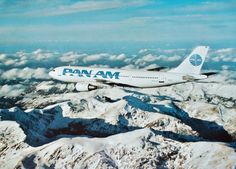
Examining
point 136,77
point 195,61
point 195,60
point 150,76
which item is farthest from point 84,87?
point 195,60

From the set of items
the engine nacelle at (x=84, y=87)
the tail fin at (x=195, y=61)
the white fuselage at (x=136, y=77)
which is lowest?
the engine nacelle at (x=84, y=87)

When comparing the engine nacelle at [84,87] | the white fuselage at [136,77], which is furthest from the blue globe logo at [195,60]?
the engine nacelle at [84,87]

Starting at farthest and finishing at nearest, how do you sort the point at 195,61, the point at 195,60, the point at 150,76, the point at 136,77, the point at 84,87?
the point at 84,87, the point at 136,77, the point at 195,60, the point at 195,61, the point at 150,76

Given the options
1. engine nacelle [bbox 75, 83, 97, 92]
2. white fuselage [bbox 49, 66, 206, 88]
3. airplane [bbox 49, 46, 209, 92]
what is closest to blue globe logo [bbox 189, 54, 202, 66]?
airplane [bbox 49, 46, 209, 92]

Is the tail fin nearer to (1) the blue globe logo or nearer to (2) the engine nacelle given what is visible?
(1) the blue globe logo

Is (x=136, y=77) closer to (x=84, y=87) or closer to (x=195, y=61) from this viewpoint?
(x=84, y=87)

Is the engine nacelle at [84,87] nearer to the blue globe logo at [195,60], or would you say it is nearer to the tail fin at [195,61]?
the tail fin at [195,61]

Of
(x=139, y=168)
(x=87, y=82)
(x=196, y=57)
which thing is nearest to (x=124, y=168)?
(x=139, y=168)
